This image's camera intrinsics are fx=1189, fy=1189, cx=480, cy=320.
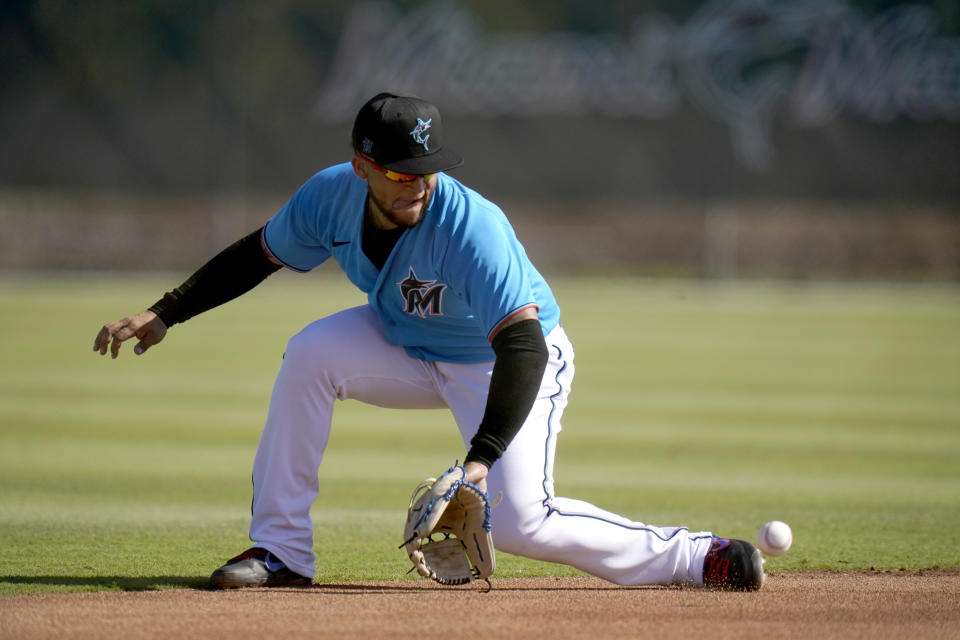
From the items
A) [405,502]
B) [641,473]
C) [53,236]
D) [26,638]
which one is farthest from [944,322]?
[53,236]

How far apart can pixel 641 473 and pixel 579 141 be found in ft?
72.2

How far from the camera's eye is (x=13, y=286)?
22.3m

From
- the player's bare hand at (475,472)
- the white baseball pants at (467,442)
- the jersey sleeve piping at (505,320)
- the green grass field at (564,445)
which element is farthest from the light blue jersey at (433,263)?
the green grass field at (564,445)

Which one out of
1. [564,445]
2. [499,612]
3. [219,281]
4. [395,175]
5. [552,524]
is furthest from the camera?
[564,445]

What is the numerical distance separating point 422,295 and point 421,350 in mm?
291

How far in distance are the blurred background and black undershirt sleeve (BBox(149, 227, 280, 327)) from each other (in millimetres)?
22941

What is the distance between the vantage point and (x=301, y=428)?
4.06 m

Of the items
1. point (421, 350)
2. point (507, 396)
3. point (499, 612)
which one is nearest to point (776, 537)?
point (499, 612)

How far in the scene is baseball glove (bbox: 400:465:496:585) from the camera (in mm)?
3582

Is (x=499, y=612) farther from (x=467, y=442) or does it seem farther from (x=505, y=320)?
(x=505, y=320)

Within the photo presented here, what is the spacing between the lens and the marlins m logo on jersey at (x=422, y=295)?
157 inches

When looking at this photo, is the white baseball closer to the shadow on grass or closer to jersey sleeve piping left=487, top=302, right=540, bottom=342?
jersey sleeve piping left=487, top=302, right=540, bottom=342

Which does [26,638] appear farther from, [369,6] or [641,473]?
[369,6]

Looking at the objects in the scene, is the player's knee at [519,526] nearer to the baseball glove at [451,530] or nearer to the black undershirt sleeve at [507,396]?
the baseball glove at [451,530]
